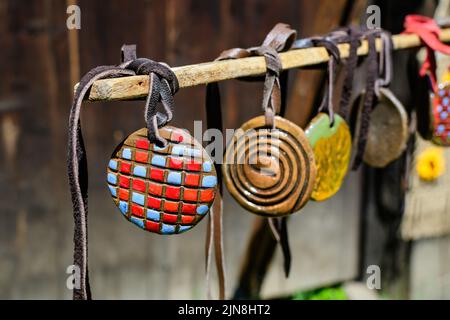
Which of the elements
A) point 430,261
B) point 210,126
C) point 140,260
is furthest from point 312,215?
point 210,126

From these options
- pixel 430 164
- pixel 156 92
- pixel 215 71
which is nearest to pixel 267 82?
pixel 215 71

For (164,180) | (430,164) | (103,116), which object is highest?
(103,116)

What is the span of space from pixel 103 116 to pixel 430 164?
3.63 feet

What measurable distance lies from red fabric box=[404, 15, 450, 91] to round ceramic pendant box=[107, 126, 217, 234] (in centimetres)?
79

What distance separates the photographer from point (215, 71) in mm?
958

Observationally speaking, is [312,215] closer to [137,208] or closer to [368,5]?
[368,5]

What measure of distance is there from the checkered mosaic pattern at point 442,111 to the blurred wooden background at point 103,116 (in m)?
0.32

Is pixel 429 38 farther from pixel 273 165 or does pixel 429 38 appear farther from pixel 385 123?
pixel 273 165

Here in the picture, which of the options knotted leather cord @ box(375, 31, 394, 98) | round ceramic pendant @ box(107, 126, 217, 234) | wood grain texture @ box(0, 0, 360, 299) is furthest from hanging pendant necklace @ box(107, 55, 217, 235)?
wood grain texture @ box(0, 0, 360, 299)

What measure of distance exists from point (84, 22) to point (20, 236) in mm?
631

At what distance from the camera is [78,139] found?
31.8 inches

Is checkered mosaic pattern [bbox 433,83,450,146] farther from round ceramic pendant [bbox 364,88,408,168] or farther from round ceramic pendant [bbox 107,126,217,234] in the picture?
round ceramic pendant [bbox 107,126,217,234]

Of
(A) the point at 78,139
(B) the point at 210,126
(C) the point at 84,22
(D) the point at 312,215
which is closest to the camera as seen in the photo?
(A) the point at 78,139

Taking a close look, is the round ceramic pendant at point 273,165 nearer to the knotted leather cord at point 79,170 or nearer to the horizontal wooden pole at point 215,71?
the horizontal wooden pole at point 215,71
